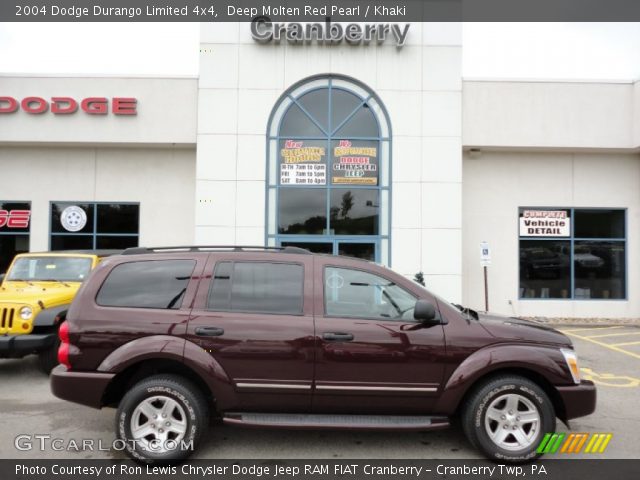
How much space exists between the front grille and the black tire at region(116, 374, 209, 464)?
126 inches

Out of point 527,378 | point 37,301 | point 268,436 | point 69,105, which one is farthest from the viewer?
point 69,105

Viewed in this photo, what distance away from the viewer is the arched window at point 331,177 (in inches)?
460

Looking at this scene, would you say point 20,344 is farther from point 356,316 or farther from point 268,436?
point 356,316

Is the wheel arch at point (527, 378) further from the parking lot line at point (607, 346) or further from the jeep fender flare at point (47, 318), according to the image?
the parking lot line at point (607, 346)

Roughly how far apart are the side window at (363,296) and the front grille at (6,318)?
15.1ft

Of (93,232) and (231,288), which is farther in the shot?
(93,232)

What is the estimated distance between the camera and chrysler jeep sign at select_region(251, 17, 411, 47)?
11570 millimetres

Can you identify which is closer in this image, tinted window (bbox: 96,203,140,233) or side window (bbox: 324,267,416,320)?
side window (bbox: 324,267,416,320)

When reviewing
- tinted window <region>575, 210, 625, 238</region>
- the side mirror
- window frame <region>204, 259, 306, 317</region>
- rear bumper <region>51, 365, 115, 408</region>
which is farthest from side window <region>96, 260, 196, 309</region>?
tinted window <region>575, 210, 625, 238</region>

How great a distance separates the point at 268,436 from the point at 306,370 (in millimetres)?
1092

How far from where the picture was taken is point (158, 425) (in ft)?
12.2

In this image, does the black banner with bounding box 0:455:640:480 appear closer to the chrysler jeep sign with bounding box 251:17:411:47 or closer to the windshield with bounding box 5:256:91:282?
the windshield with bounding box 5:256:91:282

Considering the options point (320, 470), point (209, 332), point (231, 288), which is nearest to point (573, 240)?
point (320, 470)

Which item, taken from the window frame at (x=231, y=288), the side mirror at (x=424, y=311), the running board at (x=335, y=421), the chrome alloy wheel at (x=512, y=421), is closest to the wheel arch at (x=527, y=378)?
the chrome alloy wheel at (x=512, y=421)
